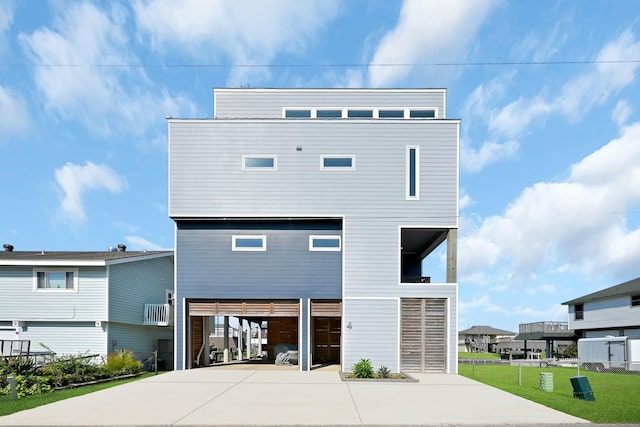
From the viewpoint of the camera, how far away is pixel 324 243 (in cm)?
1952

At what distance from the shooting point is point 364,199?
19328 millimetres

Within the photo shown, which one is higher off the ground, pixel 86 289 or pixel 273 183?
pixel 273 183

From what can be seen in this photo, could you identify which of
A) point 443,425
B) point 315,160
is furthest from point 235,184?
point 443,425

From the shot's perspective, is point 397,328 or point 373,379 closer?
point 373,379

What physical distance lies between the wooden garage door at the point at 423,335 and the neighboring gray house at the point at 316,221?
0.04 meters

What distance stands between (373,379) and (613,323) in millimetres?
27160

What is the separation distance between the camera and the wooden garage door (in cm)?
1888

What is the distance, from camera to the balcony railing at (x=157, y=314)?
22.5 meters

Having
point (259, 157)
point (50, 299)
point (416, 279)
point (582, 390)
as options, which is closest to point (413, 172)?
point (416, 279)

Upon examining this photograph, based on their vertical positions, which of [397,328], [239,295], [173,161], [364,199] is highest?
[173,161]

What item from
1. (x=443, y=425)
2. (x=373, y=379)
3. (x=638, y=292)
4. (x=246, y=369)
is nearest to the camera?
(x=443, y=425)

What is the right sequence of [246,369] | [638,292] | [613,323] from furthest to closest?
[613,323] → [638,292] → [246,369]

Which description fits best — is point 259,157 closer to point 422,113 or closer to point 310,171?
point 310,171

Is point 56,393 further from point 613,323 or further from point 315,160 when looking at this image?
point 613,323
